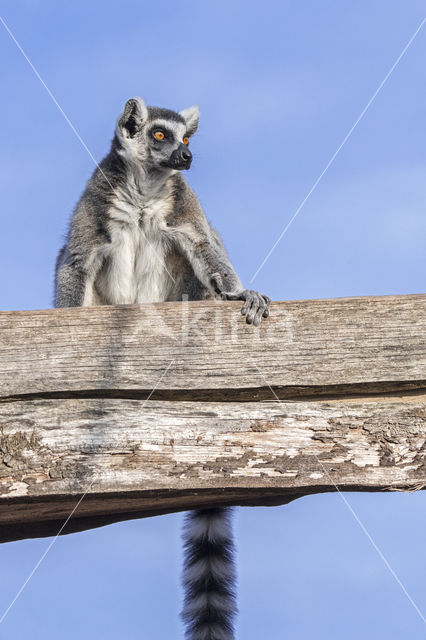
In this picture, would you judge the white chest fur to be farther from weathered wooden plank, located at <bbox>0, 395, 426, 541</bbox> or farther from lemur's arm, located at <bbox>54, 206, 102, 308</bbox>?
weathered wooden plank, located at <bbox>0, 395, 426, 541</bbox>

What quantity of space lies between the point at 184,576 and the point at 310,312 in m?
1.51

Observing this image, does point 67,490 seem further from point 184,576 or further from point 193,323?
point 184,576

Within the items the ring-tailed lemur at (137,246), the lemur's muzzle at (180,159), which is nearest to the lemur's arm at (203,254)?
the ring-tailed lemur at (137,246)

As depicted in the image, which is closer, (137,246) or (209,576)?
(209,576)

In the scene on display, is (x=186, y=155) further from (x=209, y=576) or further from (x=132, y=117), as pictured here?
(x=209, y=576)

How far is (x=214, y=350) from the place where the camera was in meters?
2.37

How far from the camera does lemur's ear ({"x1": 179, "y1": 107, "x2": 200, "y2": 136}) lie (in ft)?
17.7

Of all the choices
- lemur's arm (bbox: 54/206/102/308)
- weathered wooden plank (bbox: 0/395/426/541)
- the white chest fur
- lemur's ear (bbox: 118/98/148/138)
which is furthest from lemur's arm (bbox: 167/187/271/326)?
weathered wooden plank (bbox: 0/395/426/541)

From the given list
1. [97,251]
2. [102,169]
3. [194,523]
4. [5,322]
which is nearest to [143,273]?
[97,251]

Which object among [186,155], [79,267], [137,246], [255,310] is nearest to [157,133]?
[186,155]

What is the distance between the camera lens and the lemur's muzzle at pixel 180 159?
4.93 metres

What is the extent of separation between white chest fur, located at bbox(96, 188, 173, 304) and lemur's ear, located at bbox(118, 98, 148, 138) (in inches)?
35.0

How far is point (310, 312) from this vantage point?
2.43 metres

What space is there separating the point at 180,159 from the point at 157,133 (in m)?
0.38
